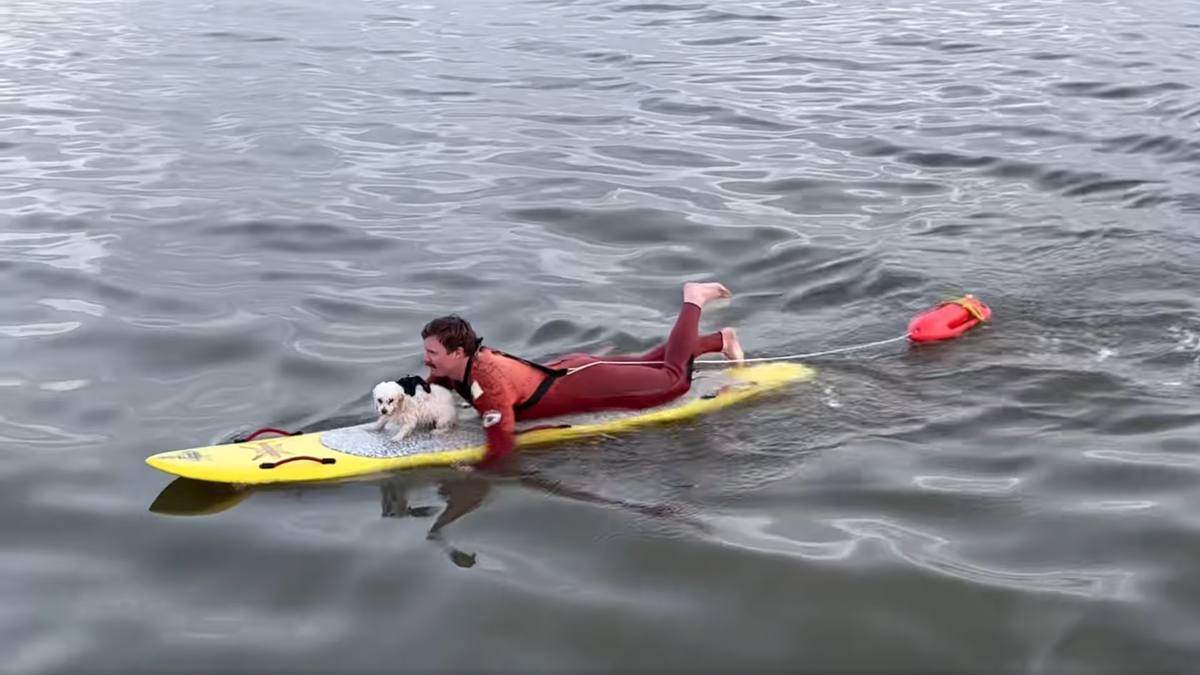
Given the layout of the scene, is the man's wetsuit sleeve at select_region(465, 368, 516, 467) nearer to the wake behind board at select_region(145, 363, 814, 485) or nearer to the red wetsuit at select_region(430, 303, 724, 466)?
the red wetsuit at select_region(430, 303, 724, 466)

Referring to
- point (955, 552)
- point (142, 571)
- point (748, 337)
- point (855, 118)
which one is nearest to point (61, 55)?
point (855, 118)

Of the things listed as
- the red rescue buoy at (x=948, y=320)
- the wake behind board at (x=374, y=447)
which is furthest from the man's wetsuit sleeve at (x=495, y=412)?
the red rescue buoy at (x=948, y=320)

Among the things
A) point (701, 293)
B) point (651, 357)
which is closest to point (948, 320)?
Answer: point (701, 293)

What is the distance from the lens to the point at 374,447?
7266 millimetres

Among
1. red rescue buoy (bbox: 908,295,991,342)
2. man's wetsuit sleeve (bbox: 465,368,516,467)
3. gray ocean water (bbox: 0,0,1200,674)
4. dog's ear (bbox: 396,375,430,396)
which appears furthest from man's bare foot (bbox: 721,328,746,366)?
dog's ear (bbox: 396,375,430,396)

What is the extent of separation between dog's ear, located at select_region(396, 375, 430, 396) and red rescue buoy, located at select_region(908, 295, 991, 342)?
354cm

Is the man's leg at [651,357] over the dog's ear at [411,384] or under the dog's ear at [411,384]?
under

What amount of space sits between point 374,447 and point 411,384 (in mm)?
477

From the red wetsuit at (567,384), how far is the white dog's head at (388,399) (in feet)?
1.24

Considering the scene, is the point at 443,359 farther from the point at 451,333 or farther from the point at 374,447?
the point at 374,447

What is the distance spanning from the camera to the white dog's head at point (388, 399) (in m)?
7.26

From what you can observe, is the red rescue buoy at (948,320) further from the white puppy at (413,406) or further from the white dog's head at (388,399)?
the white dog's head at (388,399)

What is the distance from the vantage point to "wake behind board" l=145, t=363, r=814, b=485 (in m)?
6.94

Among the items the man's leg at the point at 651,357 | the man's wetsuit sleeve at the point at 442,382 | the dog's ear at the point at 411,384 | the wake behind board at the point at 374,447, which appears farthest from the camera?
the man's leg at the point at 651,357
